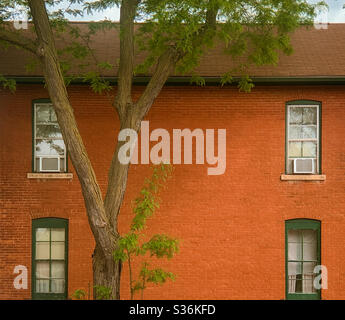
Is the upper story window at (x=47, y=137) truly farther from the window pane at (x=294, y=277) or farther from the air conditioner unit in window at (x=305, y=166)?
the window pane at (x=294, y=277)

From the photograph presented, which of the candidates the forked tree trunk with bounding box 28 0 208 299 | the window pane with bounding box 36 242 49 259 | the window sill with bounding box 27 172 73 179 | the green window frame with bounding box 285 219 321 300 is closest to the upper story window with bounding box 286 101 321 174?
the green window frame with bounding box 285 219 321 300

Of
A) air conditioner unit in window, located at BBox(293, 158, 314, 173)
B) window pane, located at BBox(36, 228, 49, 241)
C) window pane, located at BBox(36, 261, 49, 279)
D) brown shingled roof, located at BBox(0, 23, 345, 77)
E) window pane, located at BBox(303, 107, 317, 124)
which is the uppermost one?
brown shingled roof, located at BBox(0, 23, 345, 77)

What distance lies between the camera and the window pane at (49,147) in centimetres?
1096

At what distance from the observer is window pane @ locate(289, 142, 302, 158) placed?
11.0 metres

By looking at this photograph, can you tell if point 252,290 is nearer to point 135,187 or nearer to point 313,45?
point 135,187

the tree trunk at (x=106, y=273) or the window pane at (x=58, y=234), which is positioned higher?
the window pane at (x=58, y=234)

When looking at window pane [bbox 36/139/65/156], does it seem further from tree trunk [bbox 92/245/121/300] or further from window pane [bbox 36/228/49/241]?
tree trunk [bbox 92/245/121/300]

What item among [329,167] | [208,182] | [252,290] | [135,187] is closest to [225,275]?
[252,290]

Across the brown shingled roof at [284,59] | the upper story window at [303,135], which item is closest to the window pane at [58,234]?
the brown shingled roof at [284,59]

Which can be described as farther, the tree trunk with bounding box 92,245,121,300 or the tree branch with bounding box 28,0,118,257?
the tree trunk with bounding box 92,245,121,300

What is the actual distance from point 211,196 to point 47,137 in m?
4.63

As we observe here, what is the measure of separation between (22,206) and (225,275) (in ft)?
18.2

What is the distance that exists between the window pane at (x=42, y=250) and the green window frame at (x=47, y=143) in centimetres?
194

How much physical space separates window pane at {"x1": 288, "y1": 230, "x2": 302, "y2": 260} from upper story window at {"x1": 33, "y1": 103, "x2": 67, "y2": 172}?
6.28 meters
